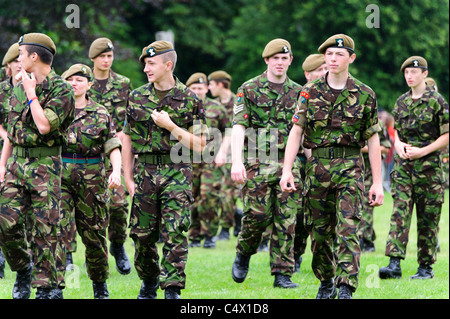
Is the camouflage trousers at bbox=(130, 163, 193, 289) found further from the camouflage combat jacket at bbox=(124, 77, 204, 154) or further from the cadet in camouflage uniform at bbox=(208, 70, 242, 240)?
the cadet in camouflage uniform at bbox=(208, 70, 242, 240)

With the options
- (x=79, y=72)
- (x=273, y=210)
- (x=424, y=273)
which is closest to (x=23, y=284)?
(x=79, y=72)

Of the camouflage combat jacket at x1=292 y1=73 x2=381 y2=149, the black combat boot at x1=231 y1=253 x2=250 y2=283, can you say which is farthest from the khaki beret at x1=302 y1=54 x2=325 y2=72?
the camouflage combat jacket at x1=292 y1=73 x2=381 y2=149

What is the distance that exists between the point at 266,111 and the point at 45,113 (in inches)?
113

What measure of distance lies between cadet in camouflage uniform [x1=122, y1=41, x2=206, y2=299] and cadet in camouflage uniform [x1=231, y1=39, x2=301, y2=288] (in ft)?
3.92

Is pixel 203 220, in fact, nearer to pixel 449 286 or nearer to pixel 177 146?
pixel 449 286

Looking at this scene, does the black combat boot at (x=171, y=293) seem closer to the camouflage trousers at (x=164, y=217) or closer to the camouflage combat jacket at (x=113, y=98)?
the camouflage trousers at (x=164, y=217)

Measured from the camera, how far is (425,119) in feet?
37.2

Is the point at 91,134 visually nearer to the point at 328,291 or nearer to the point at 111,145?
the point at 111,145

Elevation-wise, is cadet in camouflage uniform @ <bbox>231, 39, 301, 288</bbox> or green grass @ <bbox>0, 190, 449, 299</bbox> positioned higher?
cadet in camouflage uniform @ <bbox>231, 39, 301, 288</bbox>

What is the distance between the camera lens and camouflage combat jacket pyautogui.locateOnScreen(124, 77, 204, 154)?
341 inches

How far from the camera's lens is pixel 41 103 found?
8.04m

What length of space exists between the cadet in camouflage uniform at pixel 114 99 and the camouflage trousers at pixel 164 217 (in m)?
2.45

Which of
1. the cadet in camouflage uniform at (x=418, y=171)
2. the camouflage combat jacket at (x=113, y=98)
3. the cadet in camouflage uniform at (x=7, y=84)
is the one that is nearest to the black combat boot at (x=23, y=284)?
the cadet in camouflage uniform at (x=7, y=84)

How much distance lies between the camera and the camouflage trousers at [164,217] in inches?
334
